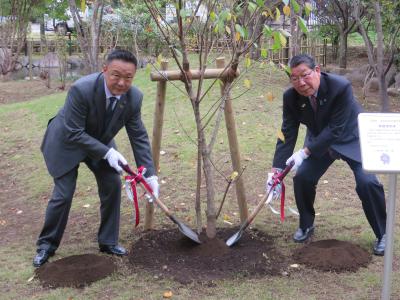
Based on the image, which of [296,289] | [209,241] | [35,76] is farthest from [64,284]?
[35,76]

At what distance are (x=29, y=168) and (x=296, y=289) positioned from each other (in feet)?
15.7

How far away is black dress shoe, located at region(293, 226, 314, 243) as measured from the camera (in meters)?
4.49

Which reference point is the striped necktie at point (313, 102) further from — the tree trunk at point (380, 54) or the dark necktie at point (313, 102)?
the tree trunk at point (380, 54)

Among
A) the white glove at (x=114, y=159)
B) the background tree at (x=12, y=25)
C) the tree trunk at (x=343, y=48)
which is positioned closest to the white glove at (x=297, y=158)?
the white glove at (x=114, y=159)

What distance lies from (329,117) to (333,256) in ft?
3.35

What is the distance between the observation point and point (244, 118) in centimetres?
857

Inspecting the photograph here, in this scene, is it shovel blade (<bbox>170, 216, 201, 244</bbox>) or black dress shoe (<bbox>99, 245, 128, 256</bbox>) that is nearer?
shovel blade (<bbox>170, 216, 201, 244</bbox>)

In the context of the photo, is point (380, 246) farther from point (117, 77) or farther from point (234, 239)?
point (117, 77)

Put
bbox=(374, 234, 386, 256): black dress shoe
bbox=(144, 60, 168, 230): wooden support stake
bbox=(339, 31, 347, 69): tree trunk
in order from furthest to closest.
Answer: bbox=(339, 31, 347, 69): tree trunk < bbox=(144, 60, 168, 230): wooden support stake < bbox=(374, 234, 386, 256): black dress shoe

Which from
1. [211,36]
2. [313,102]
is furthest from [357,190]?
[211,36]

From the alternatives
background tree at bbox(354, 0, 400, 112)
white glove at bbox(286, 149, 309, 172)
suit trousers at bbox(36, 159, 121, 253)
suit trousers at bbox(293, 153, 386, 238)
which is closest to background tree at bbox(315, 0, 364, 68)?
background tree at bbox(354, 0, 400, 112)

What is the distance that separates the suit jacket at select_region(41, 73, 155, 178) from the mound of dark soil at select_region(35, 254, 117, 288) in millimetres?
633

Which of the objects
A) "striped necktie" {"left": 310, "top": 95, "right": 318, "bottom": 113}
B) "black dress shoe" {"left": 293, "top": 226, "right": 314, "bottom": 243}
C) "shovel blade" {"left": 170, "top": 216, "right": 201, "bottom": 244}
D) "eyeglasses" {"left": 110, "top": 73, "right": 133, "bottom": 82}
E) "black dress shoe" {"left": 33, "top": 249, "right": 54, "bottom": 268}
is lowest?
"black dress shoe" {"left": 33, "top": 249, "right": 54, "bottom": 268}

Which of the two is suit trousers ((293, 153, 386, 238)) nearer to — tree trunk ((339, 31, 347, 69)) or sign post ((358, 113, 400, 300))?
sign post ((358, 113, 400, 300))
